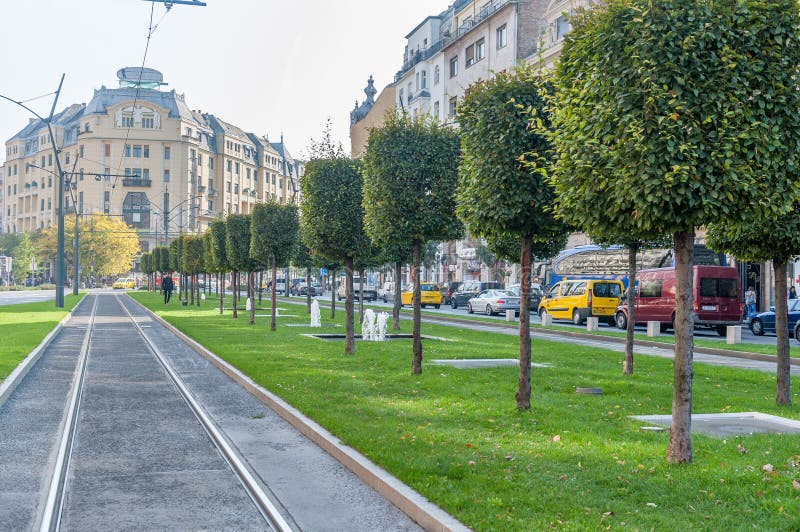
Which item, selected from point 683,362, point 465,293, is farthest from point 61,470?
point 465,293

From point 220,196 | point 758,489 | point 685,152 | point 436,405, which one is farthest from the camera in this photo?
point 220,196

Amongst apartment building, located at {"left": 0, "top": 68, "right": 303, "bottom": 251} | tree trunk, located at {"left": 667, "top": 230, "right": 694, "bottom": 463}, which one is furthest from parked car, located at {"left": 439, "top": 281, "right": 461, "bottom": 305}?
apartment building, located at {"left": 0, "top": 68, "right": 303, "bottom": 251}

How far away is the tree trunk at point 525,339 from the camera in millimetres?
10445

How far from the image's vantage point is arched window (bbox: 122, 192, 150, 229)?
4380 inches

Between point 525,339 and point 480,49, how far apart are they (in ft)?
187

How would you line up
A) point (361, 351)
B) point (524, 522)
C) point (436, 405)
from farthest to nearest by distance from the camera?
point (361, 351) → point (436, 405) → point (524, 522)

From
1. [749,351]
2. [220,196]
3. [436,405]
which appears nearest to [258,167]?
[220,196]

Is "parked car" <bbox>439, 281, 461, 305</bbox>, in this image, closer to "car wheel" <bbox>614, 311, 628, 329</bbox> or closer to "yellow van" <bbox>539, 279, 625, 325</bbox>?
"yellow van" <bbox>539, 279, 625, 325</bbox>

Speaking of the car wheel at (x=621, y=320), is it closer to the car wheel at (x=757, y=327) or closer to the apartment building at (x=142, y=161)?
the car wheel at (x=757, y=327)

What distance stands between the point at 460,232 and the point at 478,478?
8.81 meters

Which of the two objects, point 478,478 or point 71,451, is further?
point 71,451

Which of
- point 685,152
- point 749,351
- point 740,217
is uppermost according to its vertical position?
point 685,152

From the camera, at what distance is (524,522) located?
220 inches

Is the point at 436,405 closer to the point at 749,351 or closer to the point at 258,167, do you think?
the point at 749,351
